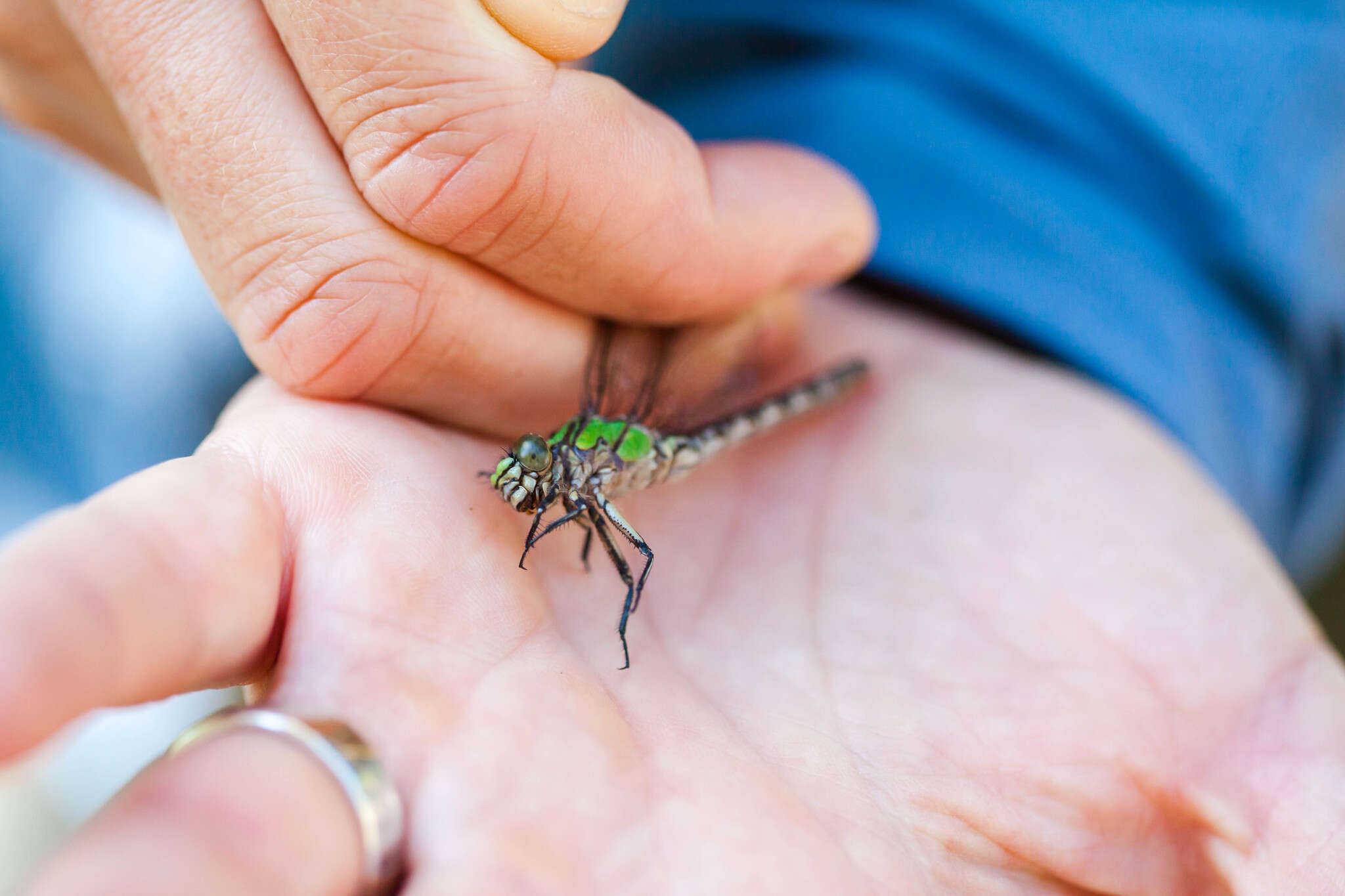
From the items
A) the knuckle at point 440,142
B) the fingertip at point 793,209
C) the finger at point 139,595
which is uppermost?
the knuckle at point 440,142

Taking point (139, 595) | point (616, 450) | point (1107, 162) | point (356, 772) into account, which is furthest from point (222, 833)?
point (1107, 162)

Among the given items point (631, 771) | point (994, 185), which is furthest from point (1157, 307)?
point (631, 771)

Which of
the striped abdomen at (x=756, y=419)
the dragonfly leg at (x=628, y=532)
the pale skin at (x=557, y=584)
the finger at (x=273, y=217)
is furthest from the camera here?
the striped abdomen at (x=756, y=419)

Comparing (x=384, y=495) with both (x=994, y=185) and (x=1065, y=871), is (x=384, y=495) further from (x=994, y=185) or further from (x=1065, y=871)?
(x=994, y=185)

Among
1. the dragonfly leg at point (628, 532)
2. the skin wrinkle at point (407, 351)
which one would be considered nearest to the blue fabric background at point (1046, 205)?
the dragonfly leg at point (628, 532)

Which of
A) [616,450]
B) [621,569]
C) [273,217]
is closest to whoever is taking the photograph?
[273,217]

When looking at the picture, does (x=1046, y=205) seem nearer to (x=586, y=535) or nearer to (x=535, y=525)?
(x=586, y=535)

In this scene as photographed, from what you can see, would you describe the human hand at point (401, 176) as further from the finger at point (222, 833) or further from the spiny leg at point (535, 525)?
the finger at point (222, 833)

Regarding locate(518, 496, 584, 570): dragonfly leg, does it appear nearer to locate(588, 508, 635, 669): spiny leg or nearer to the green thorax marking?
locate(588, 508, 635, 669): spiny leg
